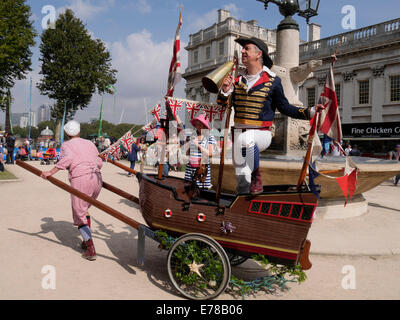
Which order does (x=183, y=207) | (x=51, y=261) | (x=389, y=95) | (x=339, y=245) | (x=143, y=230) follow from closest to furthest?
(x=183, y=207) → (x=143, y=230) → (x=51, y=261) → (x=339, y=245) → (x=389, y=95)

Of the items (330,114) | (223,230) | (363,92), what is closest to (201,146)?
(223,230)

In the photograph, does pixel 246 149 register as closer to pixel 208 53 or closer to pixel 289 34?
pixel 289 34

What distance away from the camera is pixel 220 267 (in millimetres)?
3197

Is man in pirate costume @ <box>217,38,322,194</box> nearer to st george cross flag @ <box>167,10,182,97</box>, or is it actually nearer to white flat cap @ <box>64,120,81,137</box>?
st george cross flag @ <box>167,10,182,97</box>

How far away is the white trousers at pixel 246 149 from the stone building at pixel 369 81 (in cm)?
2757

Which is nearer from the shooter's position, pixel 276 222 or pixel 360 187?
pixel 276 222

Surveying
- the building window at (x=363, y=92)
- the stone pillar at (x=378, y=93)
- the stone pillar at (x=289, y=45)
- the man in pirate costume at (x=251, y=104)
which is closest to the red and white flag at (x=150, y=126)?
the man in pirate costume at (x=251, y=104)

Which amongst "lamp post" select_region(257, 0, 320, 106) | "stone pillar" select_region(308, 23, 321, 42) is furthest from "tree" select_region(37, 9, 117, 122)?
"lamp post" select_region(257, 0, 320, 106)

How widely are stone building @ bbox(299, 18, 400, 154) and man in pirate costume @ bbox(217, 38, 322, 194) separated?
89.7 ft

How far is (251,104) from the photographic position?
3.58 m

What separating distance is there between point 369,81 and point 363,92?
45.7 inches
